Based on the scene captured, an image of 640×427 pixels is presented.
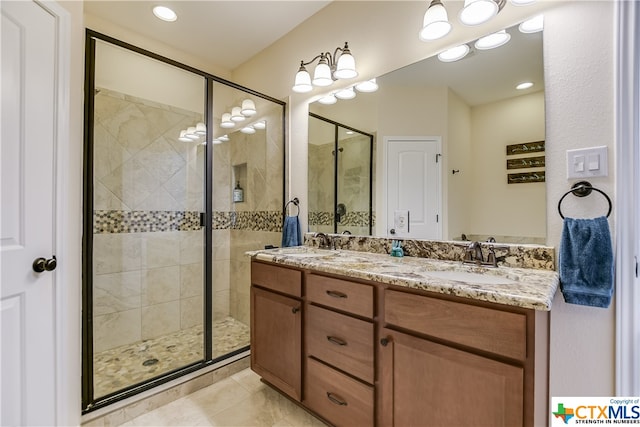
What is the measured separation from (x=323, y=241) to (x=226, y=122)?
4.45ft

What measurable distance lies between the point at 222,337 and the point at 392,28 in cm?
257

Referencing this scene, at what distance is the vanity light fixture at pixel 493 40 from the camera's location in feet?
4.47

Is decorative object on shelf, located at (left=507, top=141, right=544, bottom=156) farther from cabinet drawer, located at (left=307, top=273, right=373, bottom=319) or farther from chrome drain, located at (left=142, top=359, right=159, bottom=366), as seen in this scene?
chrome drain, located at (left=142, top=359, right=159, bottom=366)

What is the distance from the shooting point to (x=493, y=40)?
55.0 inches

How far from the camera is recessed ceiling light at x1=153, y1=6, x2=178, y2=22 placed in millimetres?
2090

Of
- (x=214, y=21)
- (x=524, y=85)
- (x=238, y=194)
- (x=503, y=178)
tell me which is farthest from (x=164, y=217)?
(x=524, y=85)

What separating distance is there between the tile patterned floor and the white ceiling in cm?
A: 263

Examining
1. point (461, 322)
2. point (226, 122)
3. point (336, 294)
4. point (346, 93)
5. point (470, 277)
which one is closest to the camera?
point (461, 322)

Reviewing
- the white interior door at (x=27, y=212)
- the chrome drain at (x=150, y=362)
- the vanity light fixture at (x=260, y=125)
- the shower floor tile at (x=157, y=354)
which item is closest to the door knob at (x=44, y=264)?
the white interior door at (x=27, y=212)

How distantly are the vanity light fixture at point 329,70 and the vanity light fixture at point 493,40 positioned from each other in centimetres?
Result: 70

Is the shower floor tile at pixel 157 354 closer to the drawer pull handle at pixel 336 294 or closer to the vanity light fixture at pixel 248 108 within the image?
the drawer pull handle at pixel 336 294

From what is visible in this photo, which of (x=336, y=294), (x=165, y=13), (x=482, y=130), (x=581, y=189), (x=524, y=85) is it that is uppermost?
(x=165, y=13)

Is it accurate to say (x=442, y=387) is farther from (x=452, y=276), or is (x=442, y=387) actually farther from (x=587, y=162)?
(x=587, y=162)

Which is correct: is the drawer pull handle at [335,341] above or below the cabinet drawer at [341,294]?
below
